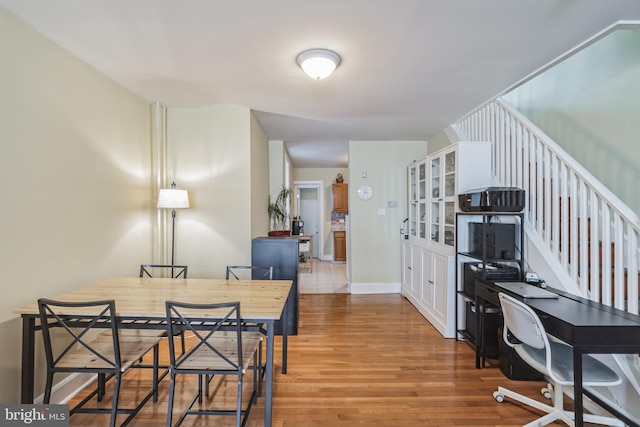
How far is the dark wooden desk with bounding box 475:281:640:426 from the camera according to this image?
1.44m

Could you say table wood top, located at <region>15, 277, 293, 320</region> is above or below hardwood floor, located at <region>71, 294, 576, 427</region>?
above

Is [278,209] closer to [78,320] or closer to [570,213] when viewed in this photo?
[78,320]

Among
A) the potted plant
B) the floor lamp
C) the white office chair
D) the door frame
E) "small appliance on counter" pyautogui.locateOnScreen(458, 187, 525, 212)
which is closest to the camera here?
the white office chair

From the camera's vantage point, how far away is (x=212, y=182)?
3141 millimetres

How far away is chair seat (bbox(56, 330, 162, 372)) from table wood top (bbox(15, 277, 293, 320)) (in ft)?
0.92

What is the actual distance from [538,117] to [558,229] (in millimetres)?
1811

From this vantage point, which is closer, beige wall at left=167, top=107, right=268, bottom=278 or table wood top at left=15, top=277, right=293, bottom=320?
table wood top at left=15, top=277, right=293, bottom=320

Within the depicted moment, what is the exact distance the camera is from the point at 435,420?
183 centimetres

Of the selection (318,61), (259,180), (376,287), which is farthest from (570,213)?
(259,180)

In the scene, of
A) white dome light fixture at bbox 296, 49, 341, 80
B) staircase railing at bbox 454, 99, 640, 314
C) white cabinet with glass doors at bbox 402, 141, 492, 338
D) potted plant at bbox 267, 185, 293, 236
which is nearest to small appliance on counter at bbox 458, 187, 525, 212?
staircase railing at bbox 454, 99, 640, 314

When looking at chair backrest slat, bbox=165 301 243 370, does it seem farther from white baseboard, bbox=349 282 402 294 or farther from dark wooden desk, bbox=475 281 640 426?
white baseboard, bbox=349 282 402 294

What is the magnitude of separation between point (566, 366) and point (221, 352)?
1.99 m

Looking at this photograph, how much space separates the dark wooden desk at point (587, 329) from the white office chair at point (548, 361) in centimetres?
8

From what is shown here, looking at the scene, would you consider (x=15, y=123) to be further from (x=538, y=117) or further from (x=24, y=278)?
(x=538, y=117)
